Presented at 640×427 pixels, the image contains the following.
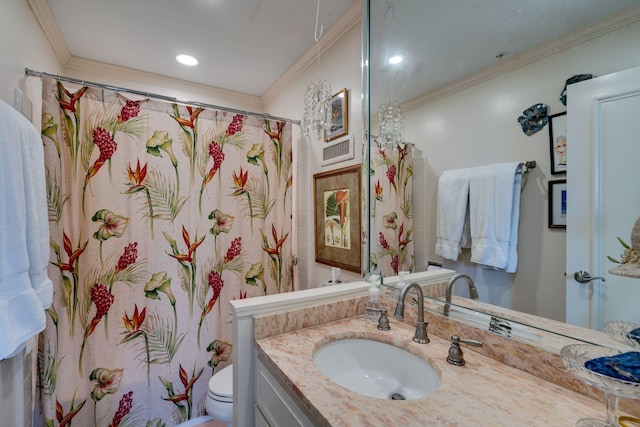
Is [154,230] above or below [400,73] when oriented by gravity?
below

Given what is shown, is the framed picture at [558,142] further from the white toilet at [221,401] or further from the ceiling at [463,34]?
the white toilet at [221,401]

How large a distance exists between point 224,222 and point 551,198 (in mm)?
1628

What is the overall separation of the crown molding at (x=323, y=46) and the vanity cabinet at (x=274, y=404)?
176 cm

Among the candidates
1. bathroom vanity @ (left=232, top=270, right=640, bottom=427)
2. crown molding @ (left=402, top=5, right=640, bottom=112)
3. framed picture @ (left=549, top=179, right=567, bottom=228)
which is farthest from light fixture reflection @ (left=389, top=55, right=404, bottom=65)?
bathroom vanity @ (left=232, top=270, right=640, bottom=427)

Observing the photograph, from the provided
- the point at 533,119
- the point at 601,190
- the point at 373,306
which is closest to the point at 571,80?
the point at 533,119

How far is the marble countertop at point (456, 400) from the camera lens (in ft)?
1.91

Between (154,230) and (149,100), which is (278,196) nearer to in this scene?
(154,230)

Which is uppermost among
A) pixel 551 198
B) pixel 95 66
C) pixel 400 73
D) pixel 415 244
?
pixel 95 66

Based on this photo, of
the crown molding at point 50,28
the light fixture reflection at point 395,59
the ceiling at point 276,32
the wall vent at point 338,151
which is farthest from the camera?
the wall vent at point 338,151

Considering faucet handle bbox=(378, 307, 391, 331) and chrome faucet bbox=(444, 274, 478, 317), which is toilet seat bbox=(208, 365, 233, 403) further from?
chrome faucet bbox=(444, 274, 478, 317)

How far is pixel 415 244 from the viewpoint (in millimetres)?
1153

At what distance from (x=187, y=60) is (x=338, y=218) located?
5.47 ft

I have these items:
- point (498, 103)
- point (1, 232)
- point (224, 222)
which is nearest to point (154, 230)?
point (224, 222)

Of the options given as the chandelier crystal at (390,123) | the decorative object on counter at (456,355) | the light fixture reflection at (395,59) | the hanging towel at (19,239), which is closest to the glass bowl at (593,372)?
the decorative object on counter at (456,355)
